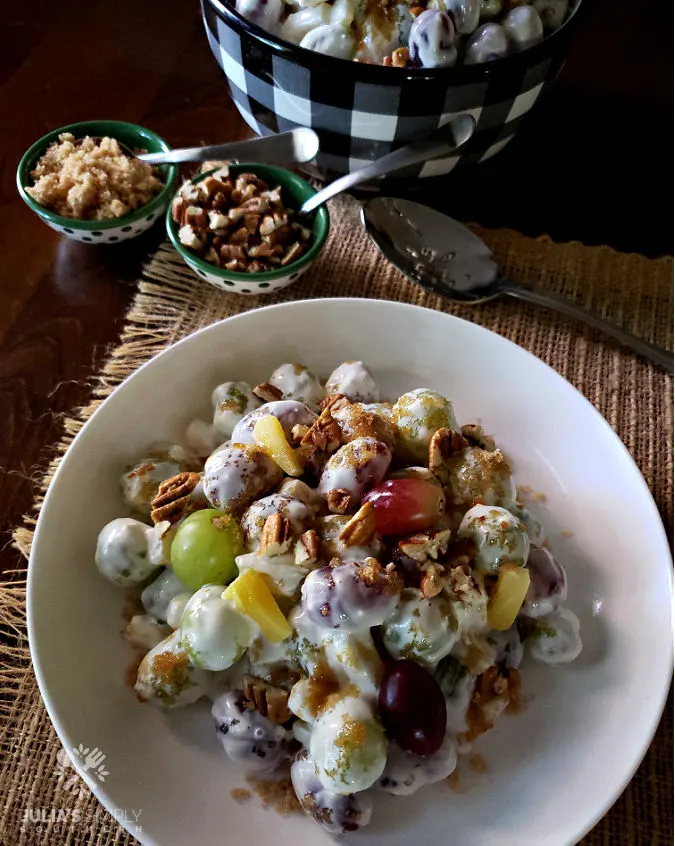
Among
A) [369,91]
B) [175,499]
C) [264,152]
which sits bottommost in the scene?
[175,499]

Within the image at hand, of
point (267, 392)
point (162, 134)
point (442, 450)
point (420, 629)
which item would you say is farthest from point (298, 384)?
point (162, 134)

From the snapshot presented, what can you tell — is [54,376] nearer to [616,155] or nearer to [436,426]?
[436,426]

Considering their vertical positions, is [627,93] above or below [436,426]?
above

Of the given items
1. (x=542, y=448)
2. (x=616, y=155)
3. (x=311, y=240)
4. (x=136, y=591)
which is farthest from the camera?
(x=616, y=155)

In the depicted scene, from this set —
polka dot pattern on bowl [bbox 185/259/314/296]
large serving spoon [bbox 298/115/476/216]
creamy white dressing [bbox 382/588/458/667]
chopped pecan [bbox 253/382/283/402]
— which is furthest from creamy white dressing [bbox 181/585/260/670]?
large serving spoon [bbox 298/115/476/216]

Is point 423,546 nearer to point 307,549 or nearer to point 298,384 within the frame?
point 307,549

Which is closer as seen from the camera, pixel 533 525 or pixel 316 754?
pixel 316 754

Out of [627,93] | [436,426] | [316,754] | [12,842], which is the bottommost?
[12,842]

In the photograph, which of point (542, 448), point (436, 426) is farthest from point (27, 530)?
point (542, 448)

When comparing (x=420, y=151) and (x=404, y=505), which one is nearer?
(x=404, y=505)
